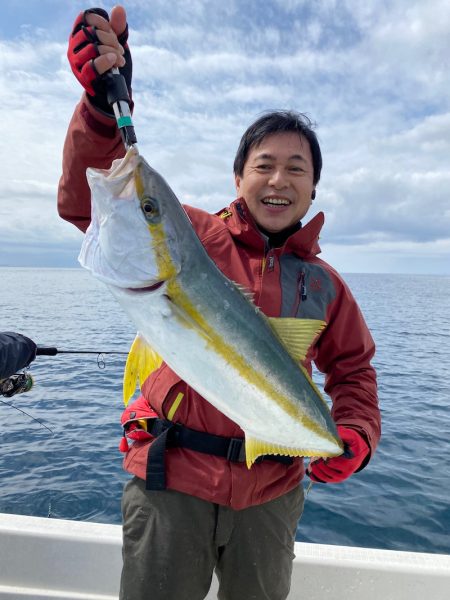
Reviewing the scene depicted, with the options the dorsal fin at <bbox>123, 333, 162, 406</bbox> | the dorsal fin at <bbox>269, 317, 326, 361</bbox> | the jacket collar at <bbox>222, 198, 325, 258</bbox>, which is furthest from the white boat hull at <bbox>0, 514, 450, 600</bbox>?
the jacket collar at <bbox>222, 198, 325, 258</bbox>

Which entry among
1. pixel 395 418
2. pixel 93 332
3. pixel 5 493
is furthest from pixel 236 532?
pixel 93 332

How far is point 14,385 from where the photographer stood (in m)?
4.94

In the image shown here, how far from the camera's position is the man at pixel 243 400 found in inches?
102

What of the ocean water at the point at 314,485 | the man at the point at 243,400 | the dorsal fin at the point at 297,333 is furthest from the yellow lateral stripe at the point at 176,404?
the ocean water at the point at 314,485

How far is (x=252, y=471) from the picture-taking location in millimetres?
2709

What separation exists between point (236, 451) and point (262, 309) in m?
0.90

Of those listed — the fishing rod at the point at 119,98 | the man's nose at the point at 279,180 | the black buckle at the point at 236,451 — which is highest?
the fishing rod at the point at 119,98

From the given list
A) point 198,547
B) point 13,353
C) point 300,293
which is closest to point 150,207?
point 300,293

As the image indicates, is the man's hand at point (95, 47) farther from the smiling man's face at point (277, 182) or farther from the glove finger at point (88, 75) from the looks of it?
the smiling man's face at point (277, 182)

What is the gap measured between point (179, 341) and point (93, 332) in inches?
921

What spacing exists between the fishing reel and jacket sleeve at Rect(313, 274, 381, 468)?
3.33 m

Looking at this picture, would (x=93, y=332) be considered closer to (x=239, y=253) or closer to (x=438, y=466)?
(x=438, y=466)

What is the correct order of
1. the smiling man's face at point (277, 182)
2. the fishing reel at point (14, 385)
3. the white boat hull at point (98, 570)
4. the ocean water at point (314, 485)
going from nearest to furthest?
the smiling man's face at point (277, 182) < the white boat hull at point (98, 570) < the fishing reel at point (14, 385) < the ocean water at point (314, 485)

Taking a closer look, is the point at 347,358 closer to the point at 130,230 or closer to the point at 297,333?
the point at 297,333
